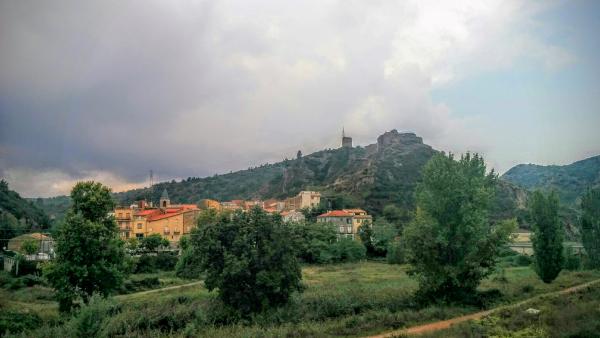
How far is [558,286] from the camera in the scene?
107ft

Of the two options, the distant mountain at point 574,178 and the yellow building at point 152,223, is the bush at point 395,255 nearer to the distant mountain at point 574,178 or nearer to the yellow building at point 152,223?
the distant mountain at point 574,178

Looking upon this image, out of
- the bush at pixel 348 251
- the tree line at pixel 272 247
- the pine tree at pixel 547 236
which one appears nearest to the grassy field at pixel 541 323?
the tree line at pixel 272 247

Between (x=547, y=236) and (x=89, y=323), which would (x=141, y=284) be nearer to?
(x=89, y=323)

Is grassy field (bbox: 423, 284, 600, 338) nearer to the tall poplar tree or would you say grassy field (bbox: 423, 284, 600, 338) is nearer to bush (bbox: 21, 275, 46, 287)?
the tall poplar tree

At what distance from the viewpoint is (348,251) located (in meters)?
72.0

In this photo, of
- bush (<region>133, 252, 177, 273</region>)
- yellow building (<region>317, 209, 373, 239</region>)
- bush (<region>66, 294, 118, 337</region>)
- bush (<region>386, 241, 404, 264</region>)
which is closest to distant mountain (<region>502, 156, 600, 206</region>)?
bush (<region>386, 241, 404, 264</region>)

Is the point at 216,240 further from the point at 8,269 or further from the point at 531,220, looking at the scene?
the point at 8,269

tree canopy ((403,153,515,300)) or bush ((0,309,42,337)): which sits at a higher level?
tree canopy ((403,153,515,300))

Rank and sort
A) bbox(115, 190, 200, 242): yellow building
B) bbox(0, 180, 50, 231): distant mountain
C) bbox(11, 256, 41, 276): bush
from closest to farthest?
1. bbox(11, 256, 41, 276): bush
2. bbox(115, 190, 200, 242): yellow building
3. bbox(0, 180, 50, 231): distant mountain

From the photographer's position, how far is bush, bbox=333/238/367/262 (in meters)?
71.0

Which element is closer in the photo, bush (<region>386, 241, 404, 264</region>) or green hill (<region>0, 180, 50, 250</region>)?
bush (<region>386, 241, 404, 264</region>)

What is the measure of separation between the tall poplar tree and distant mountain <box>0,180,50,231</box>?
318 feet

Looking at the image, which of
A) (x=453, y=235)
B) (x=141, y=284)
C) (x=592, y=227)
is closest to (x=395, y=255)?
(x=592, y=227)

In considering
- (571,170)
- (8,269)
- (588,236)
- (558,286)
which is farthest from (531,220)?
(571,170)
